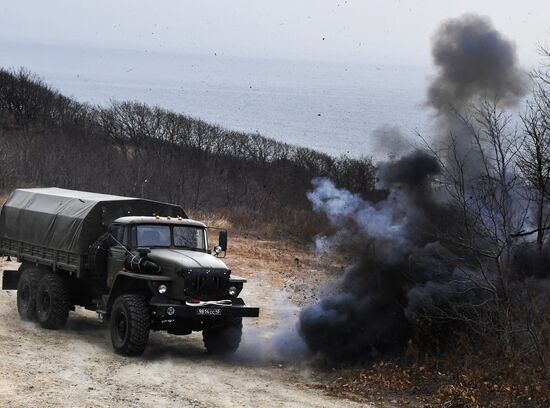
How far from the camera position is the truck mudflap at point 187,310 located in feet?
55.0

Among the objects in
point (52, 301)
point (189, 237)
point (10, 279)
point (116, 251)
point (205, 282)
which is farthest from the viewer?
point (10, 279)

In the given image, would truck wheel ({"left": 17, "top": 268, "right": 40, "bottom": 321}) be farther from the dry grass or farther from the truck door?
the dry grass

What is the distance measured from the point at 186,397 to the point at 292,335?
16.3 feet

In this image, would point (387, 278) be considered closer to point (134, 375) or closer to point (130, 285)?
point (130, 285)

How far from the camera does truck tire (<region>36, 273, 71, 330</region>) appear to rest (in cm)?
1955

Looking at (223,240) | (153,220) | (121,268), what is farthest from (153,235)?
(223,240)

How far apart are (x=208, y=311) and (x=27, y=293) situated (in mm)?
5560

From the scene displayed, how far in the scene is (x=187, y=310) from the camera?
663 inches

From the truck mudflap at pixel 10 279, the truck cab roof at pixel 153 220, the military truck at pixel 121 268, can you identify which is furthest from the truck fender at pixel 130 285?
the truck mudflap at pixel 10 279

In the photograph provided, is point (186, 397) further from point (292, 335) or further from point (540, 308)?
point (540, 308)

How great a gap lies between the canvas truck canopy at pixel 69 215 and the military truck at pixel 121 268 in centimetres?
2

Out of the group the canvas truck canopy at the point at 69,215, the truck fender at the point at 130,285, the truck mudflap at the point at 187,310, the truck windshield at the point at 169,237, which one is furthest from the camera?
the canvas truck canopy at the point at 69,215

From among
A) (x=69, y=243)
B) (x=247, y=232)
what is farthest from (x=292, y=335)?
(x=247, y=232)

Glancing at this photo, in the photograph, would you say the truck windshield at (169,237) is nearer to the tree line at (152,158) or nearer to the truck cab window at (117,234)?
the truck cab window at (117,234)
